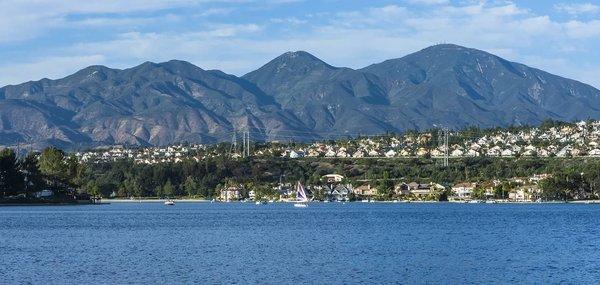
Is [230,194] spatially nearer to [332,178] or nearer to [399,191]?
[332,178]

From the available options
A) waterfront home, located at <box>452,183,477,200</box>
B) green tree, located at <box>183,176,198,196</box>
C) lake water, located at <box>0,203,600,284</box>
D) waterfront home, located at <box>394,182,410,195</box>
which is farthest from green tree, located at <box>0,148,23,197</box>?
waterfront home, located at <box>452,183,477,200</box>

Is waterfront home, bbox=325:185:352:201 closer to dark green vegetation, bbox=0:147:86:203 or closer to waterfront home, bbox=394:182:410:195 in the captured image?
waterfront home, bbox=394:182:410:195

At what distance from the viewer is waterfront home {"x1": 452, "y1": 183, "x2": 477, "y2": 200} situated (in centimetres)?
16734

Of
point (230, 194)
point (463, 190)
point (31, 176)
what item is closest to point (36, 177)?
point (31, 176)

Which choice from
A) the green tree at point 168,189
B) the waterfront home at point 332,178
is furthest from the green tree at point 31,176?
the waterfront home at point 332,178

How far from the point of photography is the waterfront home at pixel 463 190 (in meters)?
167

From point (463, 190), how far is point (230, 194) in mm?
45583

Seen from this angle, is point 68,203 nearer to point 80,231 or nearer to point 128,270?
point 80,231

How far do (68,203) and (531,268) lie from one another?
4746 inches

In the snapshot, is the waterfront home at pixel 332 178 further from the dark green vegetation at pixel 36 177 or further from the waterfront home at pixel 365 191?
the dark green vegetation at pixel 36 177

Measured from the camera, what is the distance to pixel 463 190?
16888cm

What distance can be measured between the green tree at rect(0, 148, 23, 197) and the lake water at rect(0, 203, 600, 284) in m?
47.7

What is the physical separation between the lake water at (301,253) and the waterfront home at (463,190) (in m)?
81.2

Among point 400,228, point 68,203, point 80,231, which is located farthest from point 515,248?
point 68,203
